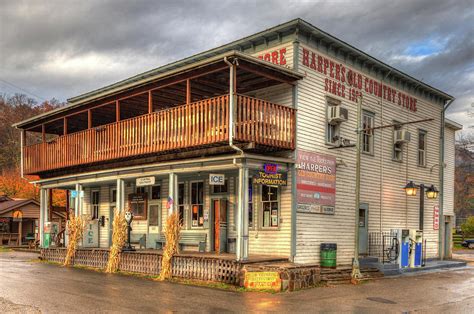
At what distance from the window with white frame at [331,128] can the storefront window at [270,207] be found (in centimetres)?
302

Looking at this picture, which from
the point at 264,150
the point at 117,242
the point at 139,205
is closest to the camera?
the point at 264,150

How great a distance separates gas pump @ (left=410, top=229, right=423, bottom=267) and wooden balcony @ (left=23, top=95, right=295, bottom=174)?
701cm

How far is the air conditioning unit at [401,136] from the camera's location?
922 inches

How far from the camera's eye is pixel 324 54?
20.0 m

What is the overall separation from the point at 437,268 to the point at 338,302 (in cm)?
1134

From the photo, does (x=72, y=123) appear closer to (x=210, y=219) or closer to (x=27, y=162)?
(x=27, y=162)

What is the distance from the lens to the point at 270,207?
1889 centimetres

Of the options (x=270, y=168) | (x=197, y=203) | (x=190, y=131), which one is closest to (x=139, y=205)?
(x=197, y=203)

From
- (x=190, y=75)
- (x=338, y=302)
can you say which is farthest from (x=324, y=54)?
(x=338, y=302)

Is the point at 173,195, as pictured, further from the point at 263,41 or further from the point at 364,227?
the point at 364,227

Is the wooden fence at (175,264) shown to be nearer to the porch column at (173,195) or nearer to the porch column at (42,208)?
the porch column at (173,195)

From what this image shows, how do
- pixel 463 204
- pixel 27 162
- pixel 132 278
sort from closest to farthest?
1. pixel 132 278
2. pixel 27 162
3. pixel 463 204

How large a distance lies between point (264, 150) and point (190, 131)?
2.65m

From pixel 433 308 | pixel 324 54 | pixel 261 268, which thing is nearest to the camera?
pixel 433 308
